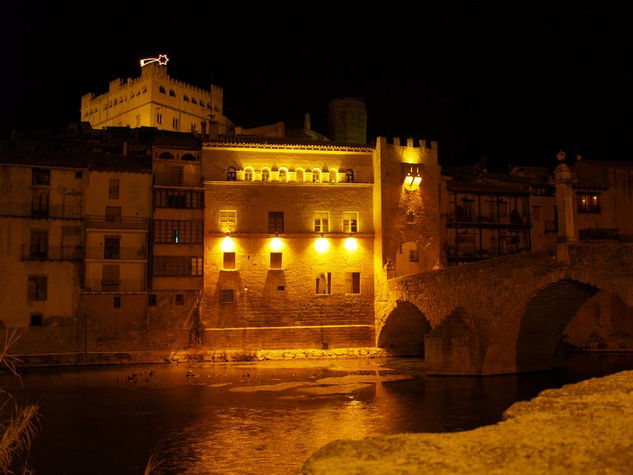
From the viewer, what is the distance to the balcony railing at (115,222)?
127ft

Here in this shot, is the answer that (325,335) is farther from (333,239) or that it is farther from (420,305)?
(420,305)

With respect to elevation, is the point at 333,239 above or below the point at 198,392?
above

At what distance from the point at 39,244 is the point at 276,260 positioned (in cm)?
1391

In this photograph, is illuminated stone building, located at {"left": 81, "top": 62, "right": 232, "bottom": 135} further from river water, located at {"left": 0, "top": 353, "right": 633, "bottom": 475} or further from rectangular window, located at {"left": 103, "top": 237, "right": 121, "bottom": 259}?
river water, located at {"left": 0, "top": 353, "right": 633, "bottom": 475}

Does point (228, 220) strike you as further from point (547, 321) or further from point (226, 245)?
point (547, 321)

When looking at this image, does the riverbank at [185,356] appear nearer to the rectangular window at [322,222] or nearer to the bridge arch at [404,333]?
the bridge arch at [404,333]

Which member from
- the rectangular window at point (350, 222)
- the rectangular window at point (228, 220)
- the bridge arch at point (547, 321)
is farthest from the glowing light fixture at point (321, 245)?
the bridge arch at point (547, 321)

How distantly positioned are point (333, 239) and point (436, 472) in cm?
3510

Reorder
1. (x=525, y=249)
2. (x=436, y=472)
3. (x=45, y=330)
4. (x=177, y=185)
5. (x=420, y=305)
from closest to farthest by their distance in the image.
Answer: (x=436, y=472) → (x=420, y=305) → (x=45, y=330) → (x=177, y=185) → (x=525, y=249)

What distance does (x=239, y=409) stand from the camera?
23.4m

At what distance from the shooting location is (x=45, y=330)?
3703 centimetres

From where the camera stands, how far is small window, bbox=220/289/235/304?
3969 centimetres

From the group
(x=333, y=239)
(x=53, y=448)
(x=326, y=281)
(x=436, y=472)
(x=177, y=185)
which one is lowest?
(x=53, y=448)

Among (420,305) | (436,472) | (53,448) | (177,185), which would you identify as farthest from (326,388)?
(436,472)
